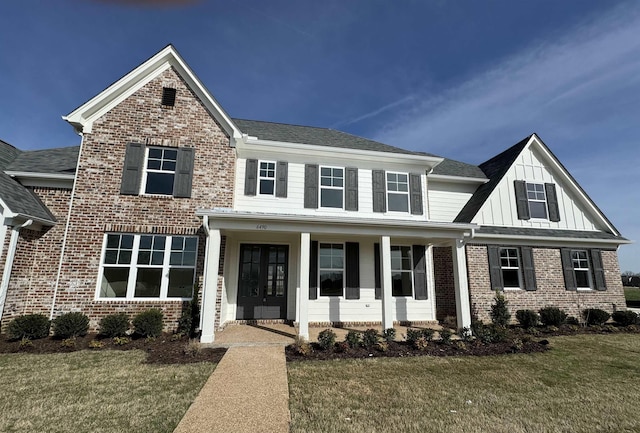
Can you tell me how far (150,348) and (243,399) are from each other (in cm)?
401

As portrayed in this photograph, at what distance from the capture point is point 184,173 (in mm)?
9578

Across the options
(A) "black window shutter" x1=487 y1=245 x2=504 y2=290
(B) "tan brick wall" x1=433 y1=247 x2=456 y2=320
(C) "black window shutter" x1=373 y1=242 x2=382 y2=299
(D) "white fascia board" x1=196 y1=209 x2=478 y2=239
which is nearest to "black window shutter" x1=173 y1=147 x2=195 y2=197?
(D) "white fascia board" x1=196 y1=209 x2=478 y2=239

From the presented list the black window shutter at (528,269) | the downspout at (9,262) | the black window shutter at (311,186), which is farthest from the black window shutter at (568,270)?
the downspout at (9,262)

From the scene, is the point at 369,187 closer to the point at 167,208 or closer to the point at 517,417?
the point at 167,208

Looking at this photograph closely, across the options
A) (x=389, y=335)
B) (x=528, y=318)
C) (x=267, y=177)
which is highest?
(x=267, y=177)

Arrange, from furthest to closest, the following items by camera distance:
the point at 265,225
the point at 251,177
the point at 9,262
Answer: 1. the point at 251,177
2. the point at 265,225
3. the point at 9,262

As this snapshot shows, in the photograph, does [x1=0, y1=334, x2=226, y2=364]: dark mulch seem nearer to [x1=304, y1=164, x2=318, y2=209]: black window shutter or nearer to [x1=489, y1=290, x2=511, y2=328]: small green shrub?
[x1=304, y1=164, x2=318, y2=209]: black window shutter

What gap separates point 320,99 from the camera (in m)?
13.8

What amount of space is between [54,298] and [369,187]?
34.1 ft

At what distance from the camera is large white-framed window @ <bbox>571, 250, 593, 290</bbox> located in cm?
1211

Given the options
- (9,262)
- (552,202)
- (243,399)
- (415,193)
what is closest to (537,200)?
(552,202)

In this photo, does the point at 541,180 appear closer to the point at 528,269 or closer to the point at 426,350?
the point at 528,269

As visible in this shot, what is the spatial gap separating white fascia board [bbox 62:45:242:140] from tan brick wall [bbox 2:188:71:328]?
285cm

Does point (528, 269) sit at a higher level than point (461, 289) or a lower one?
higher
